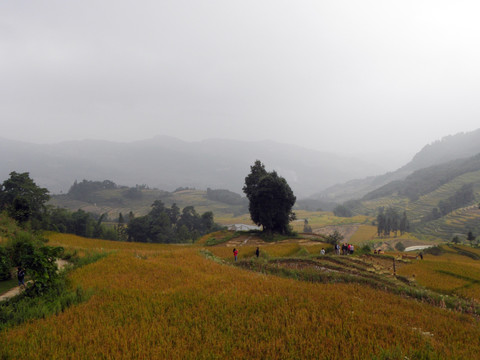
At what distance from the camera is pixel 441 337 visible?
6867mm

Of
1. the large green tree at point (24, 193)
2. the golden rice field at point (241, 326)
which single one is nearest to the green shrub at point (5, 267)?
the golden rice field at point (241, 326)

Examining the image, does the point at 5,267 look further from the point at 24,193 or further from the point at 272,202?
the point at 24,193

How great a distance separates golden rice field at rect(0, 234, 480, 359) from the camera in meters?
5.86

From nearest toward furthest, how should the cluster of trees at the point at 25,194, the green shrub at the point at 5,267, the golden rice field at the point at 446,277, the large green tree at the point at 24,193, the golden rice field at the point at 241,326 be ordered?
the golden rice field at the point at 241,326 → the green shrub at the point at 5,267 → the golden rice field at the point at 446,277 → the cluster of trees at the point at 25,194 → the large green tree at the point at 24,193

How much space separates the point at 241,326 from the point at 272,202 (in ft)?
109

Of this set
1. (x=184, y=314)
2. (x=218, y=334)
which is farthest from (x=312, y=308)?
(x=184, y=314)

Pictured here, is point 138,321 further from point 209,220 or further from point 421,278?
point 209,220

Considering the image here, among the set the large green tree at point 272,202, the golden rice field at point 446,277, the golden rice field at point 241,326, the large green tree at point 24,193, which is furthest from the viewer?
the large green tree at point 24,193

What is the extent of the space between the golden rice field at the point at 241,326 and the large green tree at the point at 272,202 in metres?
28.5

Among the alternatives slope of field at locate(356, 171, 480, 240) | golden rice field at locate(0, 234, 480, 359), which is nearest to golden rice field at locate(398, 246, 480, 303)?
golden rice field at locate(0, 234, 480, 359)

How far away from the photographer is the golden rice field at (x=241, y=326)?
586 centimetres

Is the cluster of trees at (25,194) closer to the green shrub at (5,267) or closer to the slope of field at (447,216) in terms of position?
the green shrub at (5,267)

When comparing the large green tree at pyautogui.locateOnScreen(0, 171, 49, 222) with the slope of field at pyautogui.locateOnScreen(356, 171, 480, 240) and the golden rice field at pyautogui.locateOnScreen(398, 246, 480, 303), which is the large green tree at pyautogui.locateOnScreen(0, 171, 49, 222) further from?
the slope of field at pyautogui.locateOnScreen(356, 171, 480, 240)

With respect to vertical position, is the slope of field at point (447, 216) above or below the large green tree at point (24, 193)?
below
